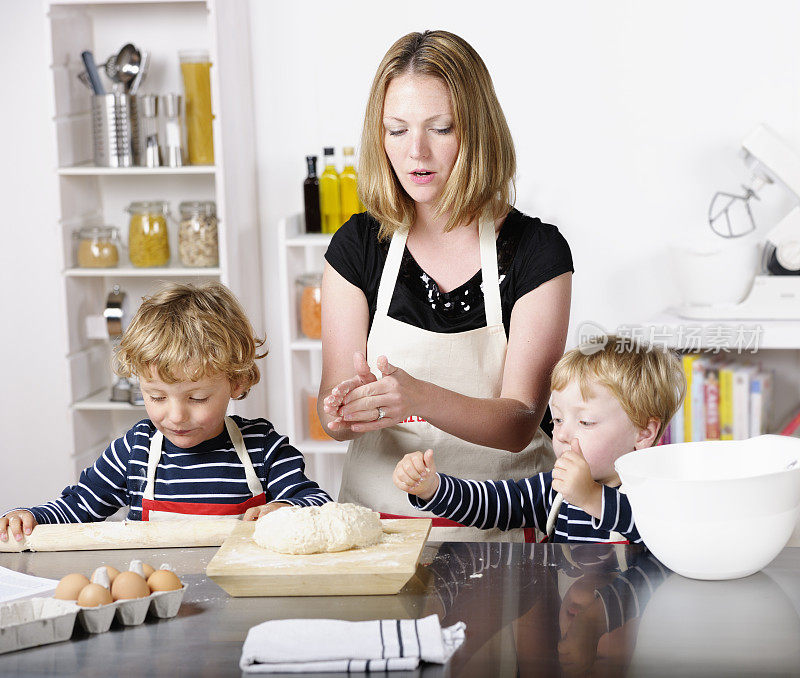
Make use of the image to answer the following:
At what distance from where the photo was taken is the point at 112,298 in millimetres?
3281

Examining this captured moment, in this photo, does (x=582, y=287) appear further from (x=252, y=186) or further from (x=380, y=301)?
(x=380, y=301)

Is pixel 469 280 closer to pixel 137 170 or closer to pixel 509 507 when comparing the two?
pixel 509 507

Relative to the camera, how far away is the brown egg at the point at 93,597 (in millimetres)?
1076

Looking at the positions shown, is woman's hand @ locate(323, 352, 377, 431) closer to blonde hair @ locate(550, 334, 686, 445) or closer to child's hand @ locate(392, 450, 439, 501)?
child's hand @ locate(392, 450, 439, 501)

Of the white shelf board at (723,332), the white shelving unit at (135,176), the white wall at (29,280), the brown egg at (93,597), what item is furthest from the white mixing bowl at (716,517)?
the white wall at (29,280)

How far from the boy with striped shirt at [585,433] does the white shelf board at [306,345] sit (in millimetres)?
1596

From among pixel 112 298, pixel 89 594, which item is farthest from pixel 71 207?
pixel 89 594

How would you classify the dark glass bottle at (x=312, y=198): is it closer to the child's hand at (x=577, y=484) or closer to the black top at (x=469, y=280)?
the black top at (x=469, y=280)

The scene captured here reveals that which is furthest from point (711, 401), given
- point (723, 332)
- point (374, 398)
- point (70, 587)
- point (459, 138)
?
point (70, 587)

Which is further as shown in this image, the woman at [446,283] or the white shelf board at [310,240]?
the white shelf board at [310,240]

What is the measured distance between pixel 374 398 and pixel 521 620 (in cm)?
47

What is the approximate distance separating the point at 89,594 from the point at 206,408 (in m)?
0.51

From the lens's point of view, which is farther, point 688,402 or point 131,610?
point 688,402

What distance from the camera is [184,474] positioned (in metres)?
1.62
